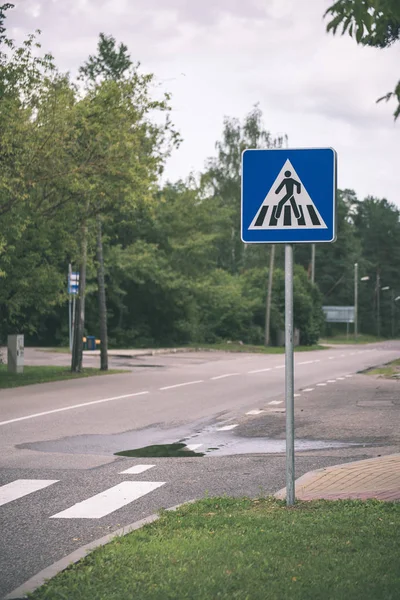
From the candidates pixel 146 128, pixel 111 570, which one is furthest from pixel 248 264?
pixel 111 570

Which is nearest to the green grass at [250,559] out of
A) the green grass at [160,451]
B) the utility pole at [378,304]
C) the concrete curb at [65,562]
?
the concrete curb at [65,562]

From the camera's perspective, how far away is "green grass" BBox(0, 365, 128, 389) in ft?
81.4

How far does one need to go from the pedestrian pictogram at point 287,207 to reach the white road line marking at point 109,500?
8.57ft

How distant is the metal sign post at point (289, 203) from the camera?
7.34 metres

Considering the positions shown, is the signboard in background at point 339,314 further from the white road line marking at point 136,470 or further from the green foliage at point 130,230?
the white road line marking at point 136,470

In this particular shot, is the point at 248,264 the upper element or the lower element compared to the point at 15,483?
upper

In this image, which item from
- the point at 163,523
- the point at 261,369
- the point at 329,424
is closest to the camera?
the point at 163,523

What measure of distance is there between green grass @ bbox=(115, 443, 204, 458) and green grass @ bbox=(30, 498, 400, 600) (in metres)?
4.49

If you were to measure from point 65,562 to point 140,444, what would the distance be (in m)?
6.91

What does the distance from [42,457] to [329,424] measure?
514cm

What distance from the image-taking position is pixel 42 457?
37.4 feet

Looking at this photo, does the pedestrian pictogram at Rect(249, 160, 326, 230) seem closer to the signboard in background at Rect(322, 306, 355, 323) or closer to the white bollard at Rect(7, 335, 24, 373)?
the white bollard at Rect(7, 335, 24, 373)

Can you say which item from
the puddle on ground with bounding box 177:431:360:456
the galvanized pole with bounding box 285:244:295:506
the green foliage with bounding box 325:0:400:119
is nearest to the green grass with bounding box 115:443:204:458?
the puddle on ground with bounding box 177:431:360:456

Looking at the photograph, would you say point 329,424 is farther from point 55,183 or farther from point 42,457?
point 55,183
